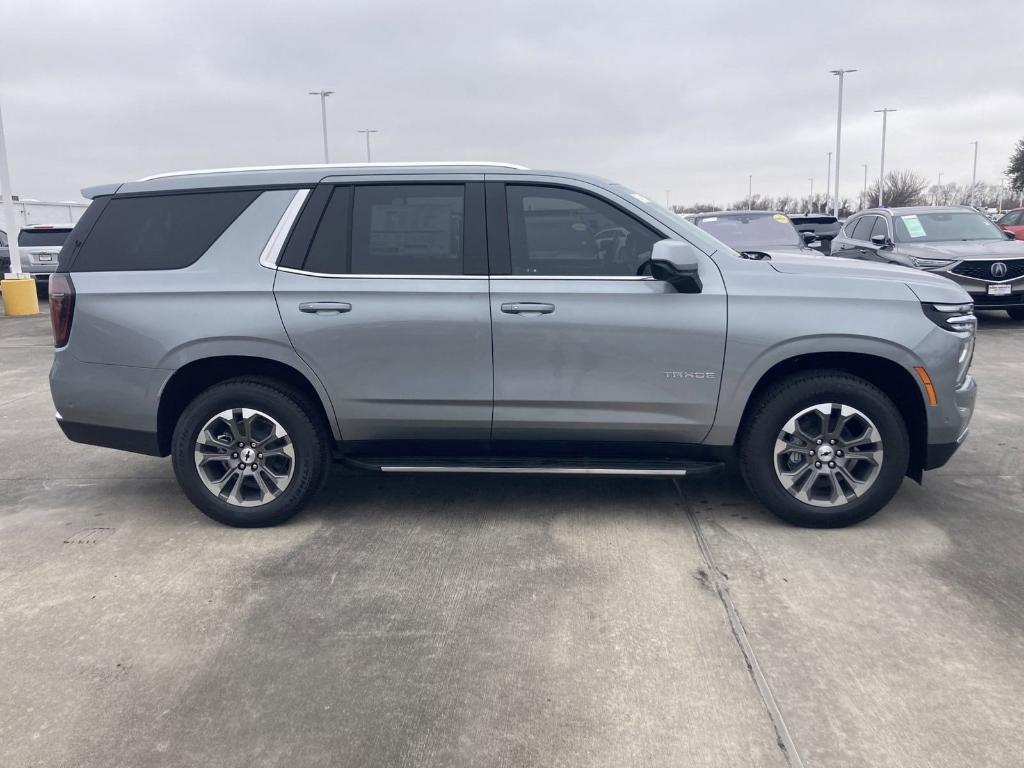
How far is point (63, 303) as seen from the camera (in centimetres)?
432

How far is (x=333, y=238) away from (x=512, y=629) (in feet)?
7.25

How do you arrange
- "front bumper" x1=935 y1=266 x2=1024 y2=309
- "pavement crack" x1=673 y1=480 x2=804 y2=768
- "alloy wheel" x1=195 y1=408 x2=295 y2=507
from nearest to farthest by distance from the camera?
1. "pavement crack" x1=673 y1=480 x2=804 y2=768
2. "alloy wheel" x1=195 y1=408 x2=295 y2=507
3. "front bumper" x1=935 y1=266 x2=1024 y2=309

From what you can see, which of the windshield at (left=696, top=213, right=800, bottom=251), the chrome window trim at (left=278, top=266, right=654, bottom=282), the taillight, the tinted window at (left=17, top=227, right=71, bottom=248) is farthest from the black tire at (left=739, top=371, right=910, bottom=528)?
the tinted window at (left=17, top=227, right=71, bottom=248)

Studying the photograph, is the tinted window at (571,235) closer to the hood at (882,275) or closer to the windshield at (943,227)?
the hood at (882,275)

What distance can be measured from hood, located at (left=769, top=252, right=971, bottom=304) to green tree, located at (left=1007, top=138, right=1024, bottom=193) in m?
54.9

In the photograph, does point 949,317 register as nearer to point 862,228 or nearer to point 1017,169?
point 862,228

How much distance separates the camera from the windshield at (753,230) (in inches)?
453

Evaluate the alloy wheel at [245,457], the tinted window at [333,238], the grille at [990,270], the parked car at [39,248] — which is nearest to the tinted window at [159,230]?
→ the tinted window at [333,238]

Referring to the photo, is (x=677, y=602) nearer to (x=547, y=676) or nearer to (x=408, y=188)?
(x=547, y=676)

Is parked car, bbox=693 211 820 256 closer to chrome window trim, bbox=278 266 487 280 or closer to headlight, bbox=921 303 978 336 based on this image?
headlight, bbox=921 303 978 336

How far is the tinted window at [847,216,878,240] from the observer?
12.5 metres

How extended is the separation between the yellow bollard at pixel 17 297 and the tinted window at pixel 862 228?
15380mm

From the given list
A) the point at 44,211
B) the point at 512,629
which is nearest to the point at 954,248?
the point at 512,629

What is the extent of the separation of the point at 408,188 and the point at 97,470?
10.0ft
